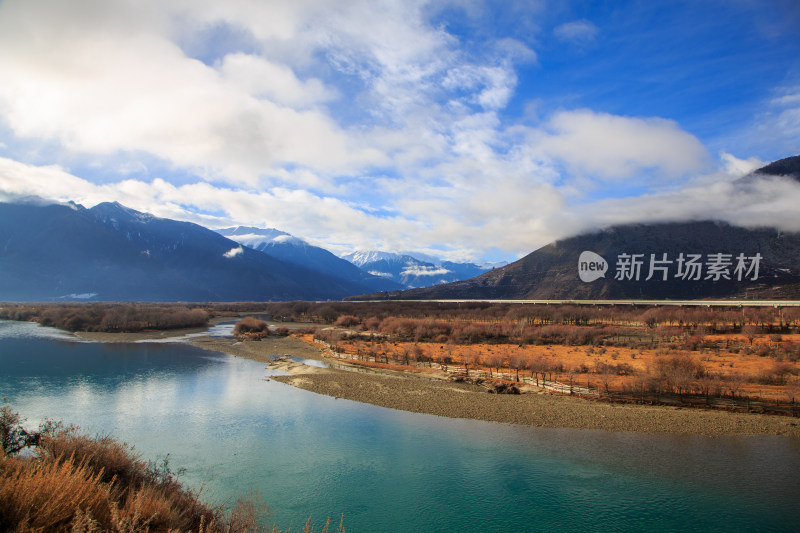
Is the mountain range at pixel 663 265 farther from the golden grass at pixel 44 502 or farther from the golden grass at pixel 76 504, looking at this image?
the golden grass at pixel 44 502

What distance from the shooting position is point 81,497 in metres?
7.69

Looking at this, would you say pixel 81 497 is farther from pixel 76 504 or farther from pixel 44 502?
pixel 44 502

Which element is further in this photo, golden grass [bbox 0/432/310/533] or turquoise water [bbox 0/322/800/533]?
turquoise water [bbox 0/322/800/533]

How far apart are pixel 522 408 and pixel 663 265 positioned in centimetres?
13969

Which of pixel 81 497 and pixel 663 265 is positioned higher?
pixel 663 265

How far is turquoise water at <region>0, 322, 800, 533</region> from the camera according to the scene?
15.2m

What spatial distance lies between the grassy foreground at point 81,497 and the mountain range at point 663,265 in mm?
132382

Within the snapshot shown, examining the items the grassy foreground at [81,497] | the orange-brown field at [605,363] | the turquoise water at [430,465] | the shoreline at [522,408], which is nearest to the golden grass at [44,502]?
the grassy foreground at [81,497]

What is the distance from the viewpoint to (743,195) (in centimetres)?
16338

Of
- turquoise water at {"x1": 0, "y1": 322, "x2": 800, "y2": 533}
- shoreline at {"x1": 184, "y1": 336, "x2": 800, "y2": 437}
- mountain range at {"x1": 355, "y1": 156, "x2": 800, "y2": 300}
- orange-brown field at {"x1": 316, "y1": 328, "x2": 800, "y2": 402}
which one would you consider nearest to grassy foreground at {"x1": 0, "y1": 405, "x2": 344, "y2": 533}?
turquoise water at {"x1": 0, "y1": 322, "x2": 800, "y2": 533}

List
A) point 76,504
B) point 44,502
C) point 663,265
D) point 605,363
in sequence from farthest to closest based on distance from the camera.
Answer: point 663,265, point 605,363, point 76,504, point 44,502

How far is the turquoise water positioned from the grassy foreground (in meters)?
4.10

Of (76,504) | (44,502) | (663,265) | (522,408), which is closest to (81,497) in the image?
(76,504)

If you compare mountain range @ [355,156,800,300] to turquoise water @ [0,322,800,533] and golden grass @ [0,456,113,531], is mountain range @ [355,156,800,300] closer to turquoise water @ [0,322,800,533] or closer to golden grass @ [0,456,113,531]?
turquoise water @ [0,322,800,533]
